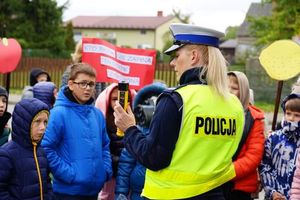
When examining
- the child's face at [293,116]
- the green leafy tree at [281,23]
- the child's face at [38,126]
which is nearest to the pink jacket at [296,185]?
the child's face at [293,116]

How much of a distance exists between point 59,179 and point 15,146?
2.22 ft

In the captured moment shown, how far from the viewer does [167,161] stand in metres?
2.81

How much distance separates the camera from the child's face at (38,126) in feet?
12.3

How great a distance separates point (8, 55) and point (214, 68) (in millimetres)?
3223

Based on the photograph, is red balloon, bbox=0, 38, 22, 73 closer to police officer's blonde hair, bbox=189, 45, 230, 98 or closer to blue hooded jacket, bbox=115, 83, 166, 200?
blue hooded jacket, bbox=115, 83, 166, 200

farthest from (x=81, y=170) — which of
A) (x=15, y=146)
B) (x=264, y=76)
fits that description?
(x=264, y=76)

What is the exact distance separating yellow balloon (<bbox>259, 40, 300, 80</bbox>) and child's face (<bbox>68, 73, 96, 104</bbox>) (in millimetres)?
1579

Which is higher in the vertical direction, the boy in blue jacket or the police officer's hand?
the police officer's hand

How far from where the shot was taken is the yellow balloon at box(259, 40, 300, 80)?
4633 mm

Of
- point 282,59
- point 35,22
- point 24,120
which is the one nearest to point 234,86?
point 282,59

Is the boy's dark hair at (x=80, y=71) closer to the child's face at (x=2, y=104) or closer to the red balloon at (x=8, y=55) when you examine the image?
the child's face at (x=2, y=104)

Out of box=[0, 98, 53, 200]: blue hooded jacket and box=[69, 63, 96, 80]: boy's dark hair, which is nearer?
box=[0, 98, 53, 200]: blue hooded jacket

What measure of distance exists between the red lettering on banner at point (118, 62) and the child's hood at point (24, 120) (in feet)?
6.97

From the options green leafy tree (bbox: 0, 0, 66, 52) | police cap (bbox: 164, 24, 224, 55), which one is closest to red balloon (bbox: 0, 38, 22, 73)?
police cap (bbox: 164, 24, 224, 55)
